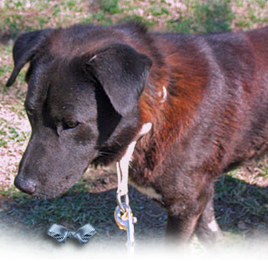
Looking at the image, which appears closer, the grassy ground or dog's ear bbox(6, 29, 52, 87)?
dog's ear bbox(6, 29, 52, 87)

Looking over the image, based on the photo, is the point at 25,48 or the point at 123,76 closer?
the point at 123,76

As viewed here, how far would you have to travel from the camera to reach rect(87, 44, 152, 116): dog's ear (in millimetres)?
1911

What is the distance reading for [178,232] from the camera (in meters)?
2.67

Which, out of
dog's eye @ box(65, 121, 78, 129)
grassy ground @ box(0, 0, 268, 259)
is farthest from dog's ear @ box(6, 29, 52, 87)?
grassy ground @ box(0, 0, 268, 259)

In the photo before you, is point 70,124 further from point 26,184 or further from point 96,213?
point 96,213

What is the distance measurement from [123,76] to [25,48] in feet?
2.44

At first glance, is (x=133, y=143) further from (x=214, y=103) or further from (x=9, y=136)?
(x=9, y=136)

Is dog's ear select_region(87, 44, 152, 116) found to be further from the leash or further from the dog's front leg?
the dog's front leg

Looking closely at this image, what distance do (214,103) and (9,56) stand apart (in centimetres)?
351

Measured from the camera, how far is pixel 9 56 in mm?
5152

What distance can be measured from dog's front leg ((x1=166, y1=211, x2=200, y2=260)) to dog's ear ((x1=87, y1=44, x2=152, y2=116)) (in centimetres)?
102

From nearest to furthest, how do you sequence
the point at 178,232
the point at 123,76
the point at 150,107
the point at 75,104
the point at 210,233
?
the point at 123,76
the point at 75,104
the point at 150,107
the point at 178,232
the point at 210,233

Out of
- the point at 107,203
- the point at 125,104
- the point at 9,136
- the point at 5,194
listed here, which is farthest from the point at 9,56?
the point at 125,104

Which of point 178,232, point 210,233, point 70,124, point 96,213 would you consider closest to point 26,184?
point 70,124
